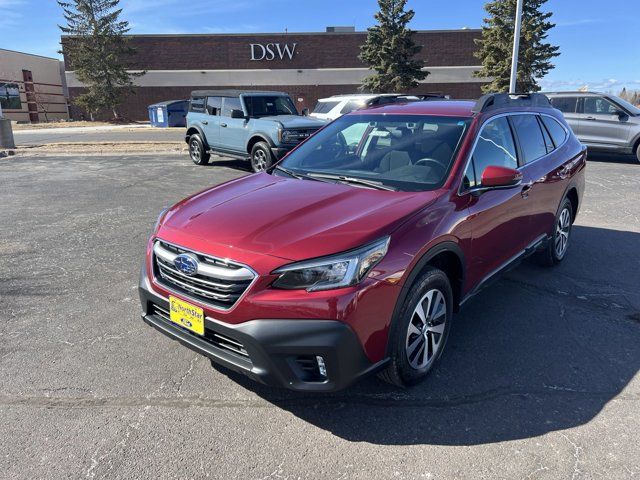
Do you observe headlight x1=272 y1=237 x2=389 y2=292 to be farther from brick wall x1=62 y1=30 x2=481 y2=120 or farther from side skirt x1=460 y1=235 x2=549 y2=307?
brick wall x1=62 y1=30 x2=481 y2=120

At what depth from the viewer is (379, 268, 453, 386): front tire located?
2822 mm

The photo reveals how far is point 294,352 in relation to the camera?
2.49m

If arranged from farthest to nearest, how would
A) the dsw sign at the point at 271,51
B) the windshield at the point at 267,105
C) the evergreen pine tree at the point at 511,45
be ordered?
the dsw sign at the point at 271,51
the evergreen pine tree at the point at 511,45
the windshield at the point at 267,105

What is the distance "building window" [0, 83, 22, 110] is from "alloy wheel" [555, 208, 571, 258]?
144 ft

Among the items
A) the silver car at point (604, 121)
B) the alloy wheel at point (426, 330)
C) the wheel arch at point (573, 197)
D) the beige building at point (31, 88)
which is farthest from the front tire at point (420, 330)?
the beige building at point (31, 88)

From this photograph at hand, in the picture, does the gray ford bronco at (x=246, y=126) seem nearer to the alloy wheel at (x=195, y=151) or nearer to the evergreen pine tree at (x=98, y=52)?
the alloy wheel at (x=195, y=151)

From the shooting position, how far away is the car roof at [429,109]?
392cm

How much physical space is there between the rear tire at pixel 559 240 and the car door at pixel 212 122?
A: 904cm

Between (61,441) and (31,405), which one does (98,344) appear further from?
(61,441)

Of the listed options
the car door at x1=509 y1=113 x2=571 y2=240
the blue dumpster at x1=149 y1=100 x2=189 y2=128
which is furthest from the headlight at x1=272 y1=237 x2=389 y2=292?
the blue dumpster at x1=149 y1=100 x2=189 y2=128

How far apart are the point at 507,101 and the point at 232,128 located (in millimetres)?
8488

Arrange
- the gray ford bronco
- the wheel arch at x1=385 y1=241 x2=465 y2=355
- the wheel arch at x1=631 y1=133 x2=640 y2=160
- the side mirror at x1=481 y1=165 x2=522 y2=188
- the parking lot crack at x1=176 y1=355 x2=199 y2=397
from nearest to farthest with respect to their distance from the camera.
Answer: the wheel arch at x1=385 y1=241 x2=465 y2=355 < the parking lot crack at x1=176 y1=355 x2=199 y2=397 < the side mirror at x1=481 y1=165 x2=522 y2=188 < the gray ford bronco < the wheel arch at x1=631 y1=133 x2=640 y2=160

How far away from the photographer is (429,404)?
301cm

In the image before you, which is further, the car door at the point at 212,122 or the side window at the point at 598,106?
the side window at the point at 598,106
